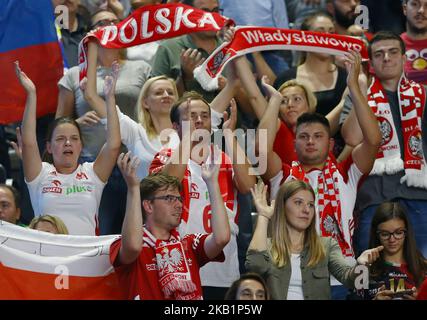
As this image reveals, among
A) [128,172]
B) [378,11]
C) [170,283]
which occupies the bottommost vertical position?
[170,283]

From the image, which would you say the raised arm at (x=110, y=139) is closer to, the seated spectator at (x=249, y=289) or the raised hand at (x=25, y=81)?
the raised hand at (x=25, y=81)

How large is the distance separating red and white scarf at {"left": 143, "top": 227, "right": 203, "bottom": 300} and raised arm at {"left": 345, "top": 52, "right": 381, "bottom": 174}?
198cm

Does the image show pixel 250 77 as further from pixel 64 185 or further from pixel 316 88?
pixel 64 185

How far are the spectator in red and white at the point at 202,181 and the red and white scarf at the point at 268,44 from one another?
0.72 metres

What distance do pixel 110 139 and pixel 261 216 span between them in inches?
53.7

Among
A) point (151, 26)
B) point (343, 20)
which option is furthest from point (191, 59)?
point (343, 20)

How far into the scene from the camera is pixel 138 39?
35.9 feet

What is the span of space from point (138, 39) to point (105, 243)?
2201 mm

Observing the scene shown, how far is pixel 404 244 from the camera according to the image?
9805 mm

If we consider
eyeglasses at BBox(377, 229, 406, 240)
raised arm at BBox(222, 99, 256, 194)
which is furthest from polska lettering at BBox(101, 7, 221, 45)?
eyeglasses at BBox(377, 229, 406, 240)

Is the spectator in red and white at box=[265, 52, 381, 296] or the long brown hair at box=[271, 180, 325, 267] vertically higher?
the spectator in red and white at box=[265, 52, 381, 296]

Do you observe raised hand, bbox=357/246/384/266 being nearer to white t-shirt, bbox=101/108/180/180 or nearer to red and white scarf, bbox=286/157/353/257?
red and white scarf, bbox=286/157/353/257

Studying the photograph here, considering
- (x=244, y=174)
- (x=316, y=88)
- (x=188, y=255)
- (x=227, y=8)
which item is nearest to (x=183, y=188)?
(x=244, y=174)

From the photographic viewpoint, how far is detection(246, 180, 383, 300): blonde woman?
9.34 m
